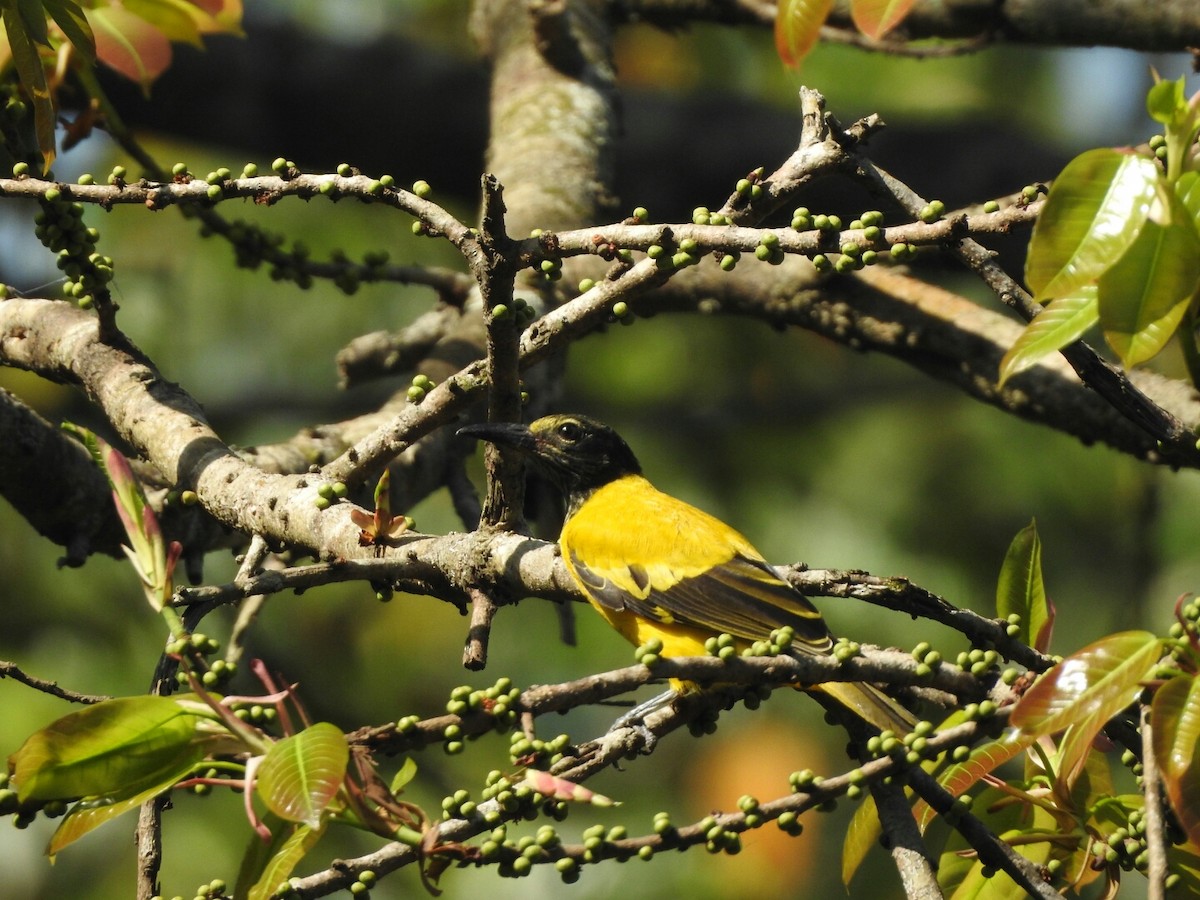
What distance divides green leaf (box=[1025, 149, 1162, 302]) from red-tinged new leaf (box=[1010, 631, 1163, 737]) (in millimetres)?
444

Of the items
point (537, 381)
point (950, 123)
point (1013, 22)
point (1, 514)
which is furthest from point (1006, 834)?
point (1, 514)

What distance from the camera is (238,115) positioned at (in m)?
5.52

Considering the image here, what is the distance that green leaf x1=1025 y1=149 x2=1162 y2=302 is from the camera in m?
1.50

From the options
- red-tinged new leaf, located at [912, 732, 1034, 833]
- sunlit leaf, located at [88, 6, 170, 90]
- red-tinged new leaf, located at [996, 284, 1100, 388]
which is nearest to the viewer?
red-tinged new leaf, located at [996, 284, 1100, 388]

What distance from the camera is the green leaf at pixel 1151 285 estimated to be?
148cm

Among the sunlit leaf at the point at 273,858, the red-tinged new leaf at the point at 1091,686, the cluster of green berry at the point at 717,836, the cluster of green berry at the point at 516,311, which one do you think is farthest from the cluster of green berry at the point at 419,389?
the red-tinged new leaf at the point at 1091,686

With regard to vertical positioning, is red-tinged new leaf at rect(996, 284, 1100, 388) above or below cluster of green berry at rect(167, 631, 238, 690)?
above

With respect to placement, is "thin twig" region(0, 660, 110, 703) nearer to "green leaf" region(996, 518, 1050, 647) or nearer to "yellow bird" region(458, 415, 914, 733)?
"yellow bird" region(458, 415, 914, 733)

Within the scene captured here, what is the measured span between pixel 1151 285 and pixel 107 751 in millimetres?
1396

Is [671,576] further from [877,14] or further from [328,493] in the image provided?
[877,14]

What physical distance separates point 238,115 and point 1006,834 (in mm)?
4612

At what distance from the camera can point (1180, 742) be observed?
1490 millimetres

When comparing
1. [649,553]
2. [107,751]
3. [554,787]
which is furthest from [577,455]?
[107,751]

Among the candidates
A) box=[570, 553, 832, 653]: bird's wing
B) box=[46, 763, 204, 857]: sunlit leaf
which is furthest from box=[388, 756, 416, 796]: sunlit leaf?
box=[570, 553, 832, 653]: bird's wing
